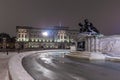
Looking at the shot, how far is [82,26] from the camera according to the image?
3092 cm

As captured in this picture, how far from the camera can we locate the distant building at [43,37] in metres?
117

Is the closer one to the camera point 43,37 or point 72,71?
point 72,71

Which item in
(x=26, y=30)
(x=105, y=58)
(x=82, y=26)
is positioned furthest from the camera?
(x=26, y=30)

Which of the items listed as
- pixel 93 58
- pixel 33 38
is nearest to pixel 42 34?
pixel 33 38

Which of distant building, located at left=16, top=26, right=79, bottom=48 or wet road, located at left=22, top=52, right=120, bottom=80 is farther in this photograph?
distant building, located at left=16, top=26, right=79, bottom=48

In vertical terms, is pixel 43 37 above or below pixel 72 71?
above

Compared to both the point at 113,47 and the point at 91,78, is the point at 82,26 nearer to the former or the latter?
the point at 113,47

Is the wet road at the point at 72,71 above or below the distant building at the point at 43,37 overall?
below

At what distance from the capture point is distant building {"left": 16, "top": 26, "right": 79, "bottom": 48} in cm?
11662

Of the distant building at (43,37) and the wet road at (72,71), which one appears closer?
the wet road at (72,71)

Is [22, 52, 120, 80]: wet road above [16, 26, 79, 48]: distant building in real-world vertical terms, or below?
below

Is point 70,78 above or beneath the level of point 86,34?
beneath

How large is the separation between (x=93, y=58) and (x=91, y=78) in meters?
13.2

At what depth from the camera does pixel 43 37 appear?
120 meters
